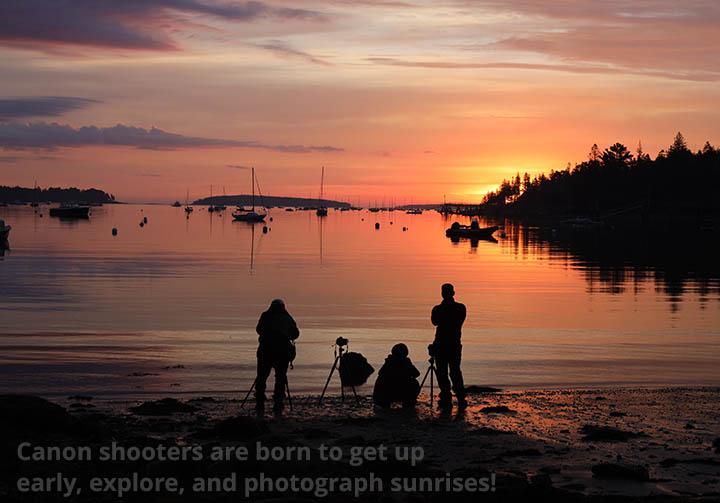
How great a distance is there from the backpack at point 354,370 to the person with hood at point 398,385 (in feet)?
8.59

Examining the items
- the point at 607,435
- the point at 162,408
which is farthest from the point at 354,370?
the point at 607,435

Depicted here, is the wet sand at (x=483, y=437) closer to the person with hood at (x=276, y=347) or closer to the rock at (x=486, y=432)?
the rock at (x=486, y=432)

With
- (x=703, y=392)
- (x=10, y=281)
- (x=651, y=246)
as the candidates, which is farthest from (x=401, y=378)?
(x=651, y=246)

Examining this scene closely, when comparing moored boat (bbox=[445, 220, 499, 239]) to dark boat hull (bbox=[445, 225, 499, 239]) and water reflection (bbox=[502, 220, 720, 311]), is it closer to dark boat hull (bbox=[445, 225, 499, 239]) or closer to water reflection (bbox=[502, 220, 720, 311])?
dark boat hull (bbox=[445, 225, 499, 239])

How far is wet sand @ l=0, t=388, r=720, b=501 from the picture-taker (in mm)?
10619

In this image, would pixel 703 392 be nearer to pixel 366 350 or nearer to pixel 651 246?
pixel 366 350

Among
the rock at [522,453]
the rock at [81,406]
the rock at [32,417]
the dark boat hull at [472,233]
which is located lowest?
the rock at [81,406]

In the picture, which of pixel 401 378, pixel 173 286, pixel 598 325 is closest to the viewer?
pixel 401 378

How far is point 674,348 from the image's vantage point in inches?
987

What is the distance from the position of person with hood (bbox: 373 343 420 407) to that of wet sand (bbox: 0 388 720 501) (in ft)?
1.08

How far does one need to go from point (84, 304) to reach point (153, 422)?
73.4ft

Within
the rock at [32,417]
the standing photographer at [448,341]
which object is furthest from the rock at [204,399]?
the standing photographer at [448,341]

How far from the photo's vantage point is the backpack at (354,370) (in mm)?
19094

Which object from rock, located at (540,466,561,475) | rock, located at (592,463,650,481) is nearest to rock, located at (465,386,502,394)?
rock, located at (540,466,561,475)
